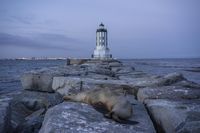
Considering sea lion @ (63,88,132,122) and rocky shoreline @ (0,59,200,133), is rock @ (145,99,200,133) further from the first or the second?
sea lion @ (63,88,132,122)

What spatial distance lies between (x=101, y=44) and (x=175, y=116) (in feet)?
137

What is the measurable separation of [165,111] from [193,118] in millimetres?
541

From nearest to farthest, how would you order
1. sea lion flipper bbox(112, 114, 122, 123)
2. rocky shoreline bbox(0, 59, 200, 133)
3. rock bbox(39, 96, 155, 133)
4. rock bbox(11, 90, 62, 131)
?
rock bbox(39, 96, 155, 133) < rocky shoreline bbox(0, 59, 200, 133) < sea lion flipper bbox(112, 114, 122, 123) < rock bbox(11, 90, 62, 131)

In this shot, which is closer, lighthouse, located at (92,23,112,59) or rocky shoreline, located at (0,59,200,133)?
rocky shoreline, located at (0,59,200,133)

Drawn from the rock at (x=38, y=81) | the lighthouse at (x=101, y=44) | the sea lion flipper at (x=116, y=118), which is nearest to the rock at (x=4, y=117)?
the sea lion flipper at (x=116, y=118)

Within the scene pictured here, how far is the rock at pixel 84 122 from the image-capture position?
148 inches

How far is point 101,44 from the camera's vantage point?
46.1 m

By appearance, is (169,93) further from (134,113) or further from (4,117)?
(4,117)

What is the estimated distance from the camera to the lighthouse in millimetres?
45562

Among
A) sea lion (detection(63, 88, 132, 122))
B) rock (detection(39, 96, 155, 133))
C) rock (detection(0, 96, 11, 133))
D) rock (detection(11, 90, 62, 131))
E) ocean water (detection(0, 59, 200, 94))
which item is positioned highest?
sea lion (detection(63, 88, 132, 122))

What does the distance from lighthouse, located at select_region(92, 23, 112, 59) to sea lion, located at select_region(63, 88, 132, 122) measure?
39.5 metres

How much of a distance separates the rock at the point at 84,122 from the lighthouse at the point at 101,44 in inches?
1594

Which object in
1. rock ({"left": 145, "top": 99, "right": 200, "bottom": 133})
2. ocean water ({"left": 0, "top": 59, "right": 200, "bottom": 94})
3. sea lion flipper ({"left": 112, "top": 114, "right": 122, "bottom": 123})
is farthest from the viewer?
ocean water ({"left": 0, "top": 59, "right": 200, "bottom": 94})

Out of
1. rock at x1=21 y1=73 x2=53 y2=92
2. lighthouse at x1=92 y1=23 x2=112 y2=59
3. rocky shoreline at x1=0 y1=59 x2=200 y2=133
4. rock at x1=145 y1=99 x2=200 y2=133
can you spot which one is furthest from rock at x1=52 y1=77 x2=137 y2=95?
lighthouse at x1=92 y1=23 x2=112 y2=59
